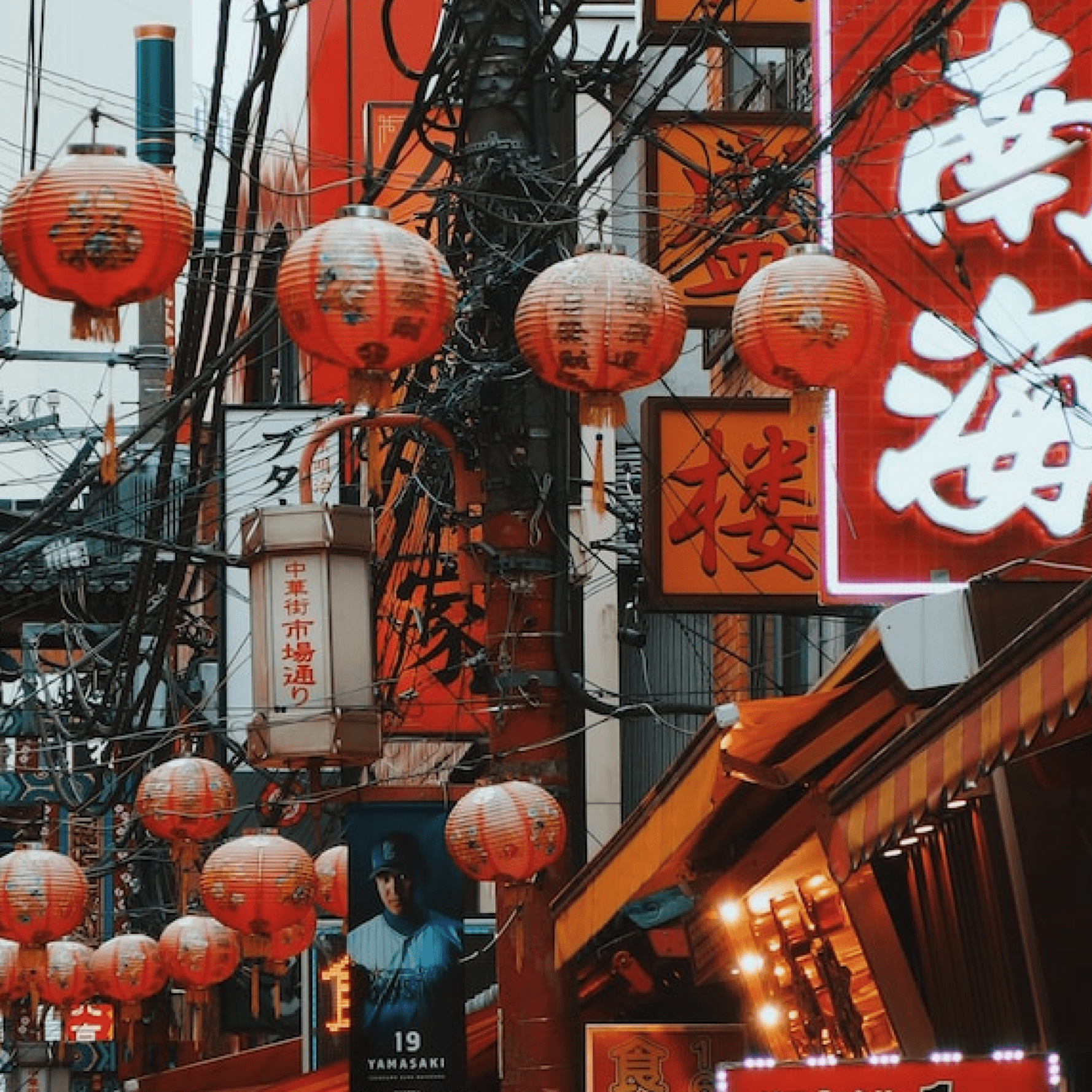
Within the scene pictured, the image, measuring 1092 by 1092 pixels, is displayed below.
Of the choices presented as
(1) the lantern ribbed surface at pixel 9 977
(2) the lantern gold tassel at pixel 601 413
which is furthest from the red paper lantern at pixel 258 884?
(1) the lantern ribbed surface at pixel 9 977

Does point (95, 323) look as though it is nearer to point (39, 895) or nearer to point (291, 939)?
point (39, 895)

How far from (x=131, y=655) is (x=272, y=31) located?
859 cm

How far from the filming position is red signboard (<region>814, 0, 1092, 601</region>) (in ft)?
47.3

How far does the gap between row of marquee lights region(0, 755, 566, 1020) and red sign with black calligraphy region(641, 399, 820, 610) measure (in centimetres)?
225

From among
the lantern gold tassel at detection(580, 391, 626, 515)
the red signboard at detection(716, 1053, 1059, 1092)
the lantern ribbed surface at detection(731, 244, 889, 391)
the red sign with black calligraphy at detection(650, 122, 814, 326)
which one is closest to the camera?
the red signboard at detection(716, 1053, 1059, 1092)

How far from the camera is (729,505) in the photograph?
1753 cm

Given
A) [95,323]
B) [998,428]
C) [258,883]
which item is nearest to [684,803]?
[998,428]

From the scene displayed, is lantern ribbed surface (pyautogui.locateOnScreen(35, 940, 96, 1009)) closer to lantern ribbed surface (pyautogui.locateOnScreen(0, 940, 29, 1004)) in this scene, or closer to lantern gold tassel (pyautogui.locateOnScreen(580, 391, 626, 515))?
lantern ribbed surface (pyautogui.locateOnScreen(0, 940, 29, 1004))

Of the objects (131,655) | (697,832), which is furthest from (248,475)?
(697,832)

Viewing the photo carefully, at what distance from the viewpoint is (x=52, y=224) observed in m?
11.4

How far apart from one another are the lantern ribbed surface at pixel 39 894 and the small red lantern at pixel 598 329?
11779mm

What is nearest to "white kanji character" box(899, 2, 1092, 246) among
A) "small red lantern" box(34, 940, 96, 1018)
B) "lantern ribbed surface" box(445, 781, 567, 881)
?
"lantern ribbed surface" box(445, 781, 567, 881)

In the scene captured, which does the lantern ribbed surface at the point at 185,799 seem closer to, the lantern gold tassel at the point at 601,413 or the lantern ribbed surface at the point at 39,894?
the lantern ribbed surface at the point at 39,894

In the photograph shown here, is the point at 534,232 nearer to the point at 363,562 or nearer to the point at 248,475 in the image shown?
the point at 363,562
